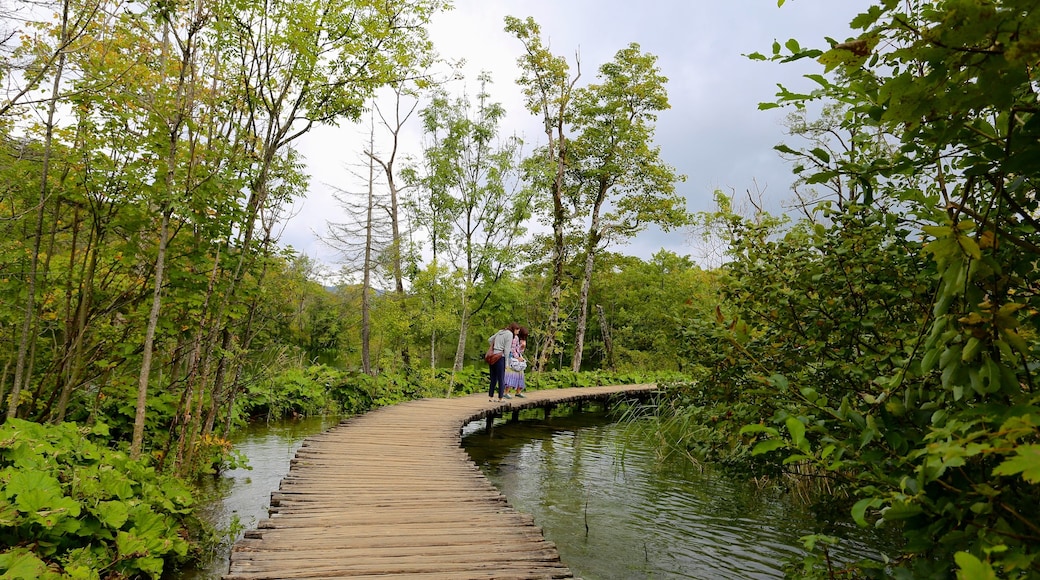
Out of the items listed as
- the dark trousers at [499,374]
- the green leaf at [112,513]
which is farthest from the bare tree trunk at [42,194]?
the dark trousers at [499,374]

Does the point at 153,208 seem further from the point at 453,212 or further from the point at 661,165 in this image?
the point at 661,165

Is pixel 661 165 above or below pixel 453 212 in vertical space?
above

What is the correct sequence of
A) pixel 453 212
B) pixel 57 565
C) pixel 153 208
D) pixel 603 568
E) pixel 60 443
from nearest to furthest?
pixel 57 565 → pixel 60 443 → pixel 603 568 → pixel 153 208 → pixel 453 212

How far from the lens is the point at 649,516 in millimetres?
6863

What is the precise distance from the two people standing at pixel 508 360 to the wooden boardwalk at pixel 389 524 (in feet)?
13.7

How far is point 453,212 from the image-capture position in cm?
1784

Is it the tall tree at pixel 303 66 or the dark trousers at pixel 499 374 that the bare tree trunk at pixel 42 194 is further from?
the dark trousers at pixel 499 374

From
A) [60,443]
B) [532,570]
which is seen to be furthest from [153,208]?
[532,570]

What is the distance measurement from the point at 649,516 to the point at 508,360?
7.02 meters

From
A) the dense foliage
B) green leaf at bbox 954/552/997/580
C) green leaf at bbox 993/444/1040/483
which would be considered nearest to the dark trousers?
the dense foliage

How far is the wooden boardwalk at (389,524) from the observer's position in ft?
11.3

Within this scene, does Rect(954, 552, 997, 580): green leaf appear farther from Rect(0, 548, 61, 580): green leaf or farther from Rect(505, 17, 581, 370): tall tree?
Rect(505, 17, 581, 370): tall tree

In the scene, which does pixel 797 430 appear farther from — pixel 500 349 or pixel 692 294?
pixel 500 349

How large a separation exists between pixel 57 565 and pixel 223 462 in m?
4.29
